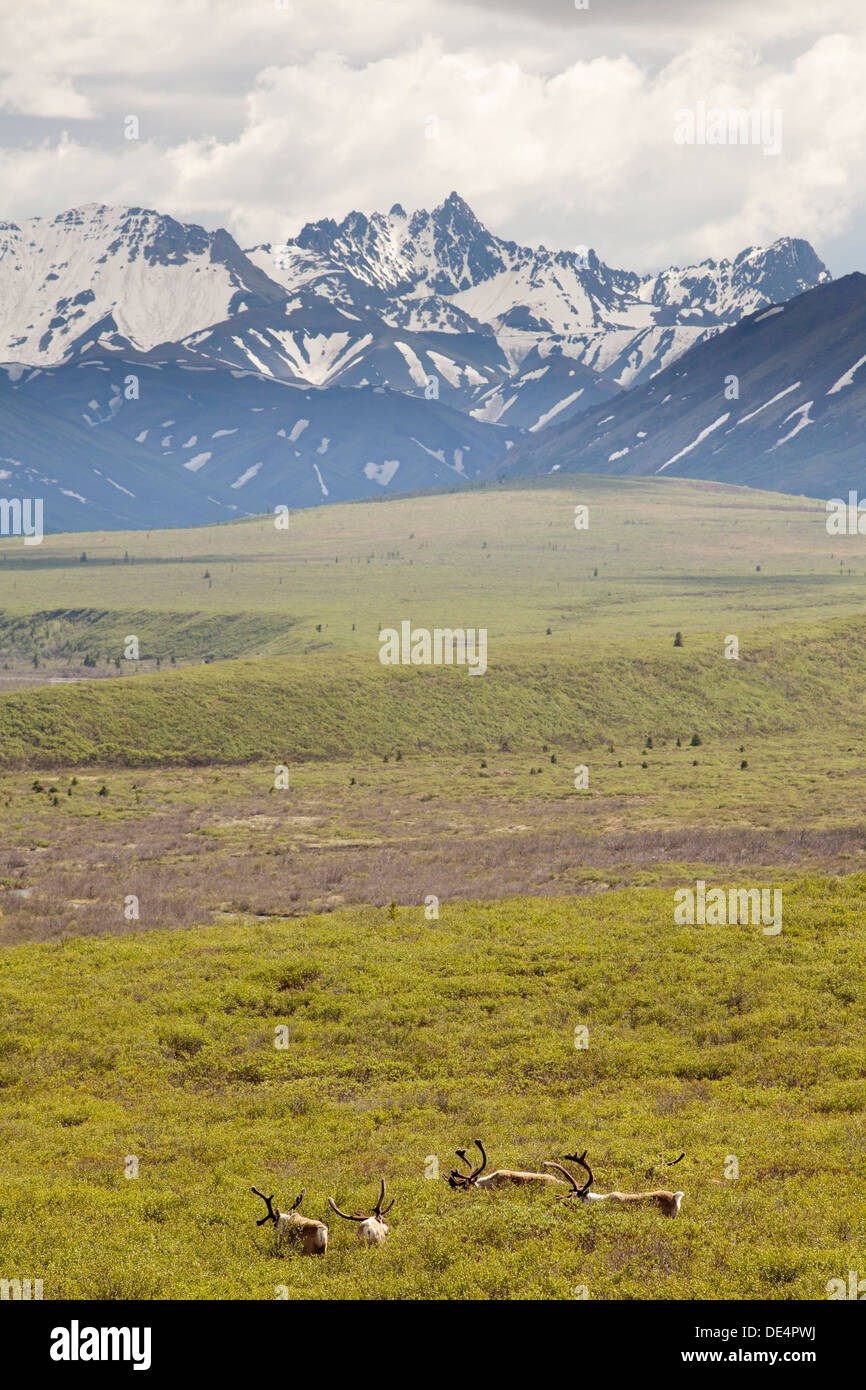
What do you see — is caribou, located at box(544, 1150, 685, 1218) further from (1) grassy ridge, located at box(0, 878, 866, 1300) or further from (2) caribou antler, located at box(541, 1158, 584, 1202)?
(1) grassy ridge, located at box(0, 878, 866, 1300)

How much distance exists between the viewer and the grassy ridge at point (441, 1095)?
19625 mm

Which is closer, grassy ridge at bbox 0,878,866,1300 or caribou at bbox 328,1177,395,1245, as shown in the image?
grassy ridge at bbox 0,878,866,1300

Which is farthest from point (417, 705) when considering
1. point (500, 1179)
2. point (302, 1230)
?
point (302, 1230)

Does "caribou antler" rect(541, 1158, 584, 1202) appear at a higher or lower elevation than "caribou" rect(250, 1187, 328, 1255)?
higher

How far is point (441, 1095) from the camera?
28.3 metres

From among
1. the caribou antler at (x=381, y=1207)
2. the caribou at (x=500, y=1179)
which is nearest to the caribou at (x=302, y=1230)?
the caribou antler at (x=381, y=1207)

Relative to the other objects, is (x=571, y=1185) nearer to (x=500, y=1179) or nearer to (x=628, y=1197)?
(x=628, y=1197)

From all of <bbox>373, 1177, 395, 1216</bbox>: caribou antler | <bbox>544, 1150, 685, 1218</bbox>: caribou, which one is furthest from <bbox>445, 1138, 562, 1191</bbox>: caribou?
<bbox>373, 1177, 395, 1216</bbox>: caribou antler

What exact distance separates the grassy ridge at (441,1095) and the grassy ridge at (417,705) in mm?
55626

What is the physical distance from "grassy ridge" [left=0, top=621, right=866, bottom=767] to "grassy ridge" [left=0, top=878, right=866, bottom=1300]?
55.6m

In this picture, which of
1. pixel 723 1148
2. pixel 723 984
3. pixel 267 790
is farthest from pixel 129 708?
pixel 723 1148

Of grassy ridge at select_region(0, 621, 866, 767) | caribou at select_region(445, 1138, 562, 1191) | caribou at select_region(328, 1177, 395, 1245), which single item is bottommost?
caribou at select_region(328, 1177, 395, 1245)

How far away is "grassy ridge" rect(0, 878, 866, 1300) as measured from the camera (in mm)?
19625
